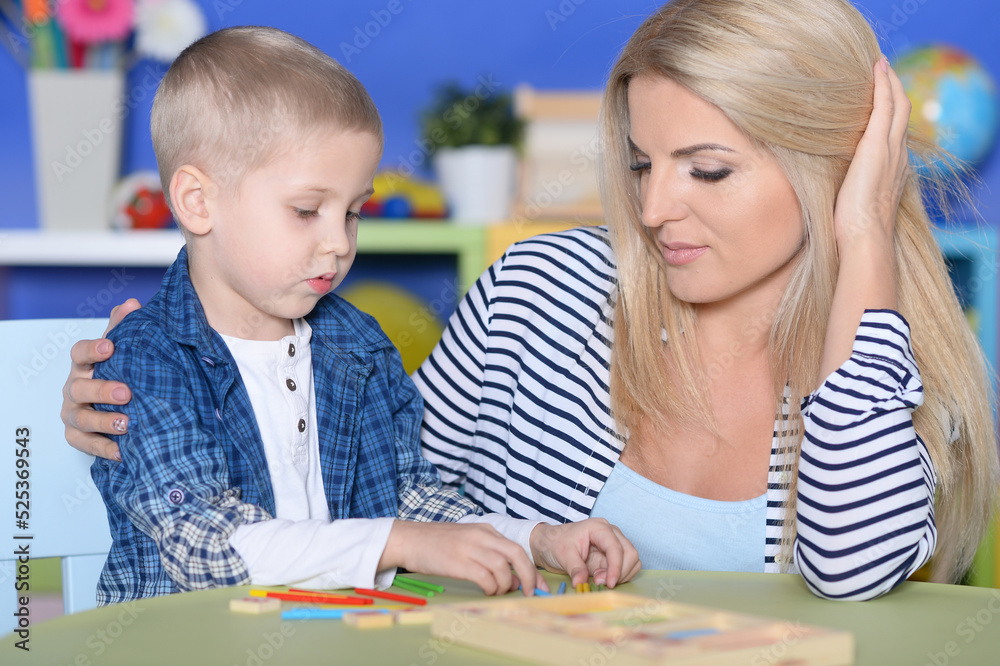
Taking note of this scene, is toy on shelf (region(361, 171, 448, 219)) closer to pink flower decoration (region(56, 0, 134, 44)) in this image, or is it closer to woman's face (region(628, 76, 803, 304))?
pink flower decoration (region(56, 0, 134, 44))

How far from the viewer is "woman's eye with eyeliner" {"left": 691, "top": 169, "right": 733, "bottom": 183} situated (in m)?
1.25

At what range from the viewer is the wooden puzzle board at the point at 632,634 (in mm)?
704

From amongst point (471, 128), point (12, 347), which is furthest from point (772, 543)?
point (471, 128)

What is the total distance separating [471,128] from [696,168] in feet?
4.31

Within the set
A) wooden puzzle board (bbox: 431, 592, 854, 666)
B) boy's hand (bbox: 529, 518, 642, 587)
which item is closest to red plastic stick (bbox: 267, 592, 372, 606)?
wooden puzzle board (bbox: 431, 592, 854, 666)

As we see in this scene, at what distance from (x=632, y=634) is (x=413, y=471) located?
594 millimetres

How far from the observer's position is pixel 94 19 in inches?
95.7

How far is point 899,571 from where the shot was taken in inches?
40.1

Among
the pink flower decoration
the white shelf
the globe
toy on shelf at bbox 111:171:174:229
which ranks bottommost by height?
the white shelf

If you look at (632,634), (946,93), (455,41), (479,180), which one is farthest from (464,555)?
(455,41)

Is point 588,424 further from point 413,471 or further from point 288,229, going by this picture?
point 288,229

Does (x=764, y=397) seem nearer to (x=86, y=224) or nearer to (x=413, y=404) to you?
(x=413, y=404)

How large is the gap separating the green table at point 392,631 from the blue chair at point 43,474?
0.34 meters

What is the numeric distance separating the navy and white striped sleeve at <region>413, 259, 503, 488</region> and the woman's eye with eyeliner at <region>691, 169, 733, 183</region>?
0.41 metres
